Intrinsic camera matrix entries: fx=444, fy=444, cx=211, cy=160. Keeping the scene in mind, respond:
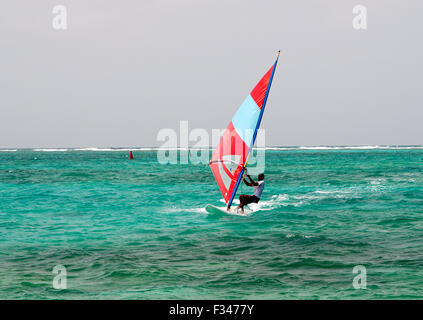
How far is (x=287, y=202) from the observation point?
27.1 meters

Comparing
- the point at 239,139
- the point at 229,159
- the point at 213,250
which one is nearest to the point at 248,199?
the point at 229,159

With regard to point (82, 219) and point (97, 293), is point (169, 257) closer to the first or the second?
point (97, 293)

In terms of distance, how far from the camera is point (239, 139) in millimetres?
20547

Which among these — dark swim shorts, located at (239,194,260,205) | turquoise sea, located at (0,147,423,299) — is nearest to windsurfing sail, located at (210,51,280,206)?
dark swim shorts, located at (239,194,260,205)

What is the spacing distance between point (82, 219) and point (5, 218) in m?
3.96

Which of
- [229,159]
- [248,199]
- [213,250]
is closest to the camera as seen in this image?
[213,250]

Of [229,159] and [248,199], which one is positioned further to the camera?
[229,159]

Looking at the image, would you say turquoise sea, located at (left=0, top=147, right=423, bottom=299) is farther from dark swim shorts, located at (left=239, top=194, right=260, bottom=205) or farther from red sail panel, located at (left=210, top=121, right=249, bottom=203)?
red sail panel, located at (left=210, top=121, right=249, bottom=203)

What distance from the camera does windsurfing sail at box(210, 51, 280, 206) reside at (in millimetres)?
19781

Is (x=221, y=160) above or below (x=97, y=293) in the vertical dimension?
above

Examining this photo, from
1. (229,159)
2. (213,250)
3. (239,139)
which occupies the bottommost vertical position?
(213,250)

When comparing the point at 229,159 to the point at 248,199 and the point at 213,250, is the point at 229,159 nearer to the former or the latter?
the point at 248,199

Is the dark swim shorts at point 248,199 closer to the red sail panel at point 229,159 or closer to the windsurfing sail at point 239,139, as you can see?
the windsurfing sail at point 239,139
